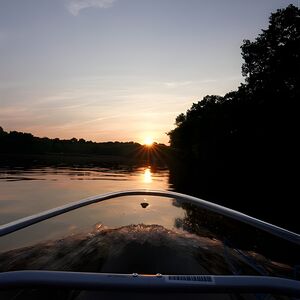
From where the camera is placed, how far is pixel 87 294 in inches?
177

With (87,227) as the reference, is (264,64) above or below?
above

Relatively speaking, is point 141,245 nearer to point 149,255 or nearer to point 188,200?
point 149,255

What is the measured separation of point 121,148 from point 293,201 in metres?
123

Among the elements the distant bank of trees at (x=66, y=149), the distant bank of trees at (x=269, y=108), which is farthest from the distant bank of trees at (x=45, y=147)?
the distant bank of trees at (x=269, y=108)

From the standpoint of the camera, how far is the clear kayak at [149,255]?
2.21 meters

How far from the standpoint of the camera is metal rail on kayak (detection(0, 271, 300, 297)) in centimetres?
217

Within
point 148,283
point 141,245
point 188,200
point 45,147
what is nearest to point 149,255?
point 141,245

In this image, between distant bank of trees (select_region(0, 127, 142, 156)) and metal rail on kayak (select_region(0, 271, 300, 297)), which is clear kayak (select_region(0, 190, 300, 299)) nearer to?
metal rail on kayak (select_region(0, 271, 300, 297))

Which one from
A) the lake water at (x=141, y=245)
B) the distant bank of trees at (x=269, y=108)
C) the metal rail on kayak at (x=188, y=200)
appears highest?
the distant bank of trees at (x=269, y=108)

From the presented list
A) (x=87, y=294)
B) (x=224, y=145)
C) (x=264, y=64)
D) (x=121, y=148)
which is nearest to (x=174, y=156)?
(x=121, y=148)

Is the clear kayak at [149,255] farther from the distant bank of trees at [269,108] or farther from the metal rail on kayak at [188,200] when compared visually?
the distant bank of trees at [269,108]

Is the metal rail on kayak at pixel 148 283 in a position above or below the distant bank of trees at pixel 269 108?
below

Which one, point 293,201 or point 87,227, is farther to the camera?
point 293,201

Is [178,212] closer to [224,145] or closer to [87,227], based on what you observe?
[87,227]
